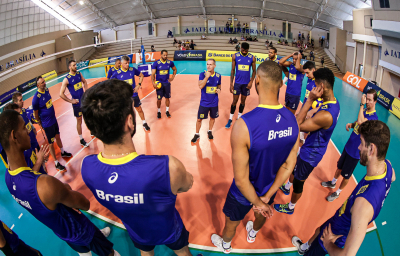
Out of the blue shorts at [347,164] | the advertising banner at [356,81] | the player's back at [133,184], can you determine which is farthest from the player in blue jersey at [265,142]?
the advertising banner at [356,81]

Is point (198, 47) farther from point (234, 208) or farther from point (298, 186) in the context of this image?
→ point (234, 208)

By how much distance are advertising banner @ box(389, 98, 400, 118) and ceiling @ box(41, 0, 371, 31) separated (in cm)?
1891

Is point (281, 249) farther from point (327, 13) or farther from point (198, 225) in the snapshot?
point (327, 13)

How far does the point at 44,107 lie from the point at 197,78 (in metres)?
9.76

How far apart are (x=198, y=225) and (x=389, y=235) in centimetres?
341

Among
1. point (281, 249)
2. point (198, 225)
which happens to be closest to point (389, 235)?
point (281, 249)

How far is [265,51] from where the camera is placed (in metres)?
25.4

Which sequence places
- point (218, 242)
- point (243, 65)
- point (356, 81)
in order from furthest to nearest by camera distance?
1. point (356, 81)
2. point (243, 65)
3. point (218, 242)

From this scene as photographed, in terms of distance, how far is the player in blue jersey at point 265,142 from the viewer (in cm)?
216

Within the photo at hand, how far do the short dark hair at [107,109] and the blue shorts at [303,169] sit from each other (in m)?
3.33

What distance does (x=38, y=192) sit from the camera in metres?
2.14

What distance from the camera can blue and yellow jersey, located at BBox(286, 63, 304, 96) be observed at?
6727 mm

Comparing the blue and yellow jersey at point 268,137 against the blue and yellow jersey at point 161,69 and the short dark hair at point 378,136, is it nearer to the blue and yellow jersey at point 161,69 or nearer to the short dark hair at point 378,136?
the short dark hair at point 378,136

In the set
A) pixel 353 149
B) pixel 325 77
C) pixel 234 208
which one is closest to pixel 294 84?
pixel 353 149
